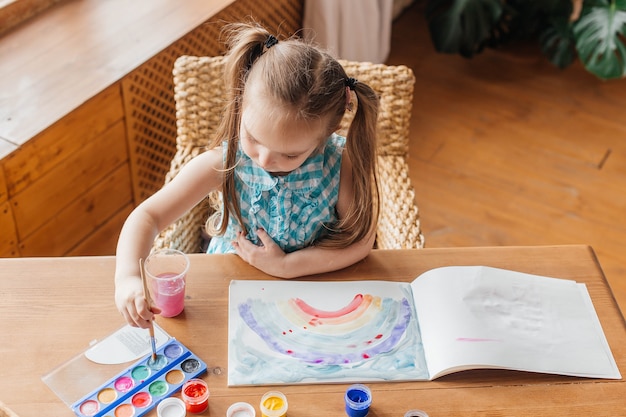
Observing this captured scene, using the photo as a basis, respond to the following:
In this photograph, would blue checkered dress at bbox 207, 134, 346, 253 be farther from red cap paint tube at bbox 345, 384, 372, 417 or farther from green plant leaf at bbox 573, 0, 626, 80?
green plant leaf at bbox 573, 0, 626, 80

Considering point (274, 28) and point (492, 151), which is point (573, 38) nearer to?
point (492, 151)

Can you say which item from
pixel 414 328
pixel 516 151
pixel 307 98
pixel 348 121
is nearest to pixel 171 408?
pixel 414 328

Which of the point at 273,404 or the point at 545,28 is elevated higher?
the point at 273,404

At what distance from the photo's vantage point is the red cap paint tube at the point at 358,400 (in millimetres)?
1002

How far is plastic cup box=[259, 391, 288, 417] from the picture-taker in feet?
3.28

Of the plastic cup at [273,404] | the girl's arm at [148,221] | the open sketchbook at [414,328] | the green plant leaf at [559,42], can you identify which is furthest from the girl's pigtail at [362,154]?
the green plant leaf at [559,42]

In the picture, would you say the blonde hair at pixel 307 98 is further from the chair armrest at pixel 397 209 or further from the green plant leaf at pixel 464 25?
the green plant leaf at pixel 464 25

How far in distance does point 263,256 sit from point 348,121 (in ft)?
1.87

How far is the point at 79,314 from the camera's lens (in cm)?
114

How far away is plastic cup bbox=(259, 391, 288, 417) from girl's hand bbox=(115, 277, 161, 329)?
20cm

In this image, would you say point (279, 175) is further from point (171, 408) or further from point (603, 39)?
point (603, 39)

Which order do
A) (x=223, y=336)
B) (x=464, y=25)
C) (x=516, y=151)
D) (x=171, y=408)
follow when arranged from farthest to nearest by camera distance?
(x=464, y=25), (x=516, y=151), (x=223, y=336), (x=171, y=408)

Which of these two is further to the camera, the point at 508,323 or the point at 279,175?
the point at 279,175

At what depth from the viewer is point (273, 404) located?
1.02 m
